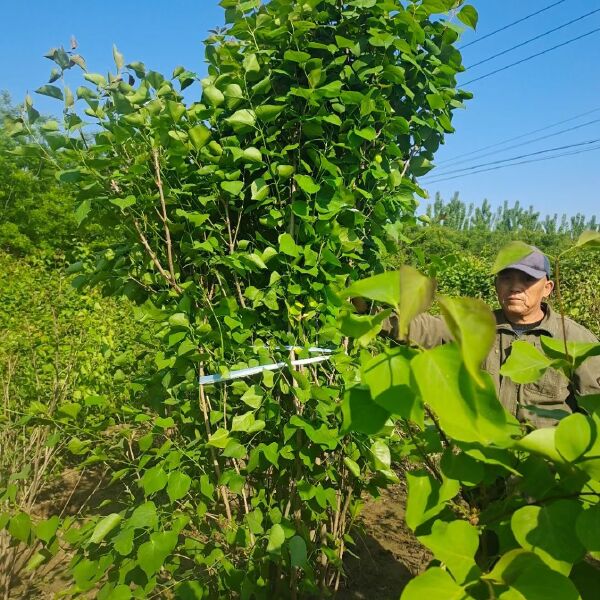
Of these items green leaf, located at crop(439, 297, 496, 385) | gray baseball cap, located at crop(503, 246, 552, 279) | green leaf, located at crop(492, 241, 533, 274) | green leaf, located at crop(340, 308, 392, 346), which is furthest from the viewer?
gray baseball cap, located at crop(503, 246, 552, 279)

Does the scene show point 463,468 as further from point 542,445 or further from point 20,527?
point 20,527

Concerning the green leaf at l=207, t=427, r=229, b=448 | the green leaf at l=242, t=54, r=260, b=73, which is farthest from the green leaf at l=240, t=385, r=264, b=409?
the green leaf at l=242, t=54, r=260, b=73

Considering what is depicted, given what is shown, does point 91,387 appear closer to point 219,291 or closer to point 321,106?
point 219,291

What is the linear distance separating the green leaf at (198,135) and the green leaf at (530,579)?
1449 mm

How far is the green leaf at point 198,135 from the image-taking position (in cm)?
161

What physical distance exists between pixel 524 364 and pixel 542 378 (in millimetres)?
1788

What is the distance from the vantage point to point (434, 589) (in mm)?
592

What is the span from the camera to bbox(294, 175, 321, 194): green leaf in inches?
67.5

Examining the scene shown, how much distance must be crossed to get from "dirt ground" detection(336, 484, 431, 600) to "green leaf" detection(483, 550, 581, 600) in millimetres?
1872

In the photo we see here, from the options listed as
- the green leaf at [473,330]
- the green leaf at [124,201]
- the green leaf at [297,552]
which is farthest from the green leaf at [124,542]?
the green leaf at [473,330]

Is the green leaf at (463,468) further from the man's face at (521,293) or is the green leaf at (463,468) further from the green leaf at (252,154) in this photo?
the man's face at (521,293)

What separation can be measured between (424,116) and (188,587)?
1.92m

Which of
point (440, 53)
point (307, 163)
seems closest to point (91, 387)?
point (307, 163)

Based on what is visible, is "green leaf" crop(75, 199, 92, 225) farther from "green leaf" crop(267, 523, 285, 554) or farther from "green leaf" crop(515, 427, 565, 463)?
"green leaf" crop(515, 427, 565, 463)
